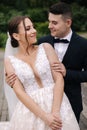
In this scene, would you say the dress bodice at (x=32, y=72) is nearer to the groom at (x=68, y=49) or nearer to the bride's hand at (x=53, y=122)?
the groom at (x=68, y=49)

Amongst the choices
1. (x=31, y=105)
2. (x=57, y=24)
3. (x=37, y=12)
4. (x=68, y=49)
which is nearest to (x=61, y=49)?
(x=68, y=49)

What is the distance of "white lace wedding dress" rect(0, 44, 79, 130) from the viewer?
356 centimetres

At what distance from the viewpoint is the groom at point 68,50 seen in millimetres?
3723

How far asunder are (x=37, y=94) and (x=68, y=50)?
56 centimetres

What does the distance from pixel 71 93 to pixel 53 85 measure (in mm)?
463

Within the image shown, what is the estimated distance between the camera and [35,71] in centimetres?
356

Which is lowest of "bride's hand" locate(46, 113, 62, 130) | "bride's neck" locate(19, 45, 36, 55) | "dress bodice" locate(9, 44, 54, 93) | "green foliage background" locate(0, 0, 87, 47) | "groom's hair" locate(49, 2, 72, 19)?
"green foliage background" locate(0, 0, 87, 47)

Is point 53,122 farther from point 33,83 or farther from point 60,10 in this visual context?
point 60,10

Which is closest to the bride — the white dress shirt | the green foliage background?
the white dress shirt

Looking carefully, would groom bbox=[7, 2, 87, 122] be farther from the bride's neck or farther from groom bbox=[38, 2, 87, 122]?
the bride's neck

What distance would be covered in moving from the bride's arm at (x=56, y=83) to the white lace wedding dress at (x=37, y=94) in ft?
0.13

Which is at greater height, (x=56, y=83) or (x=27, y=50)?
(x=27, y=50)

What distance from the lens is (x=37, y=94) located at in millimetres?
3590

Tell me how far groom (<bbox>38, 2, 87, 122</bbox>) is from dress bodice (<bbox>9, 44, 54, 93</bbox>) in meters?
0.09
